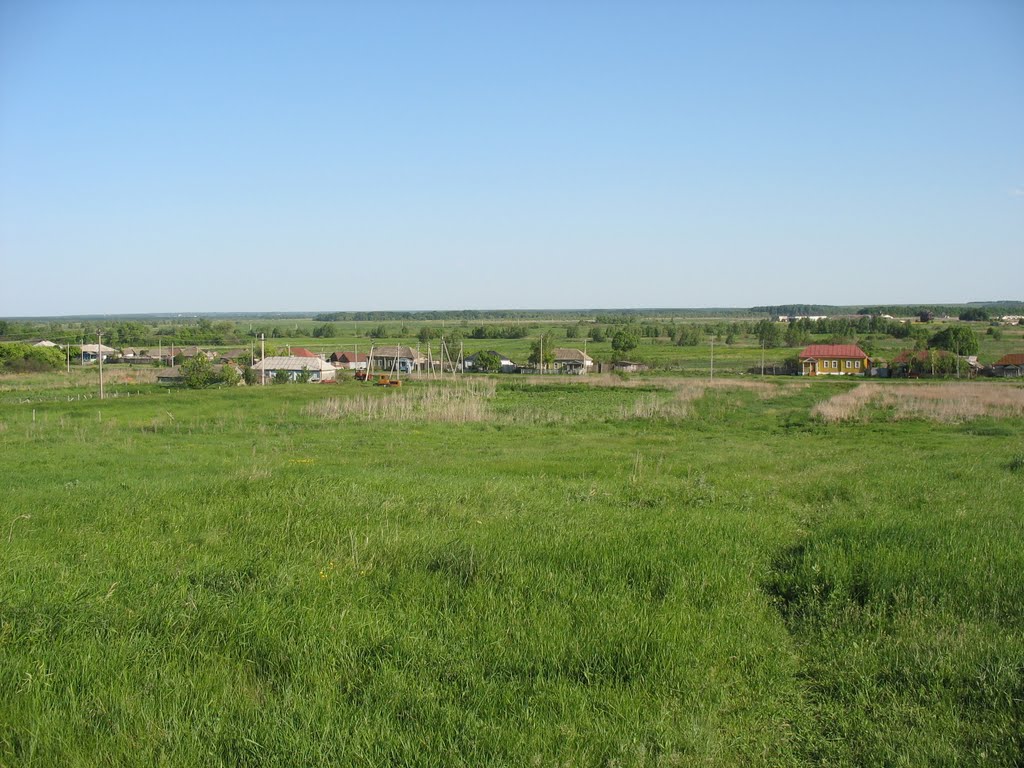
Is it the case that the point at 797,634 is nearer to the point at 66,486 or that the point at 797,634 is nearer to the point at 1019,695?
the point at 1019,695

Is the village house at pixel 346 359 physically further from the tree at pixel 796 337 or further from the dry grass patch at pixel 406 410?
the tree at pixel 796 337

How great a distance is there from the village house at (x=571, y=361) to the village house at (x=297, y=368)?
Answer: 80.7 feet

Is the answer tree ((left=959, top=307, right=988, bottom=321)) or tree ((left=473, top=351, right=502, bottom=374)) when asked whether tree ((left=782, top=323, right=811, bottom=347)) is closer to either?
tree ((left=473, top=351, right=502, bottom=374))

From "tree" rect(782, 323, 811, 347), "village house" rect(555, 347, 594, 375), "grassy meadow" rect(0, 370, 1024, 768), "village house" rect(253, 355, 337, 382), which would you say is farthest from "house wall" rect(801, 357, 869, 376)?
"grassy meadow" rect(0, 370, 1024, 768)

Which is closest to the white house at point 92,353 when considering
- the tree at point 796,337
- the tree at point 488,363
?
the tree at point 488,363

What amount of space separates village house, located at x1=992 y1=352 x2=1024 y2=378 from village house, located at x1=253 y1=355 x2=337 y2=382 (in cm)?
5800

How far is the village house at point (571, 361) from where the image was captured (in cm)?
8025

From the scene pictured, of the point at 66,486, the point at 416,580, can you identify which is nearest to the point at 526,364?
the point at 66,486

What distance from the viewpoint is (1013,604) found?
20.0 ft

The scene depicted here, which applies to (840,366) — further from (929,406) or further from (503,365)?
(929,406)

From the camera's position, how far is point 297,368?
64875 mm

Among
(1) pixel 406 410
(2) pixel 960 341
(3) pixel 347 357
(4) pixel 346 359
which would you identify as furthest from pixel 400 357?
(2) pixel 960 341

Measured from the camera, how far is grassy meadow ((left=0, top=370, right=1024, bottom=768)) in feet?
13.9

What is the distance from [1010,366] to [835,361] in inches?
546
